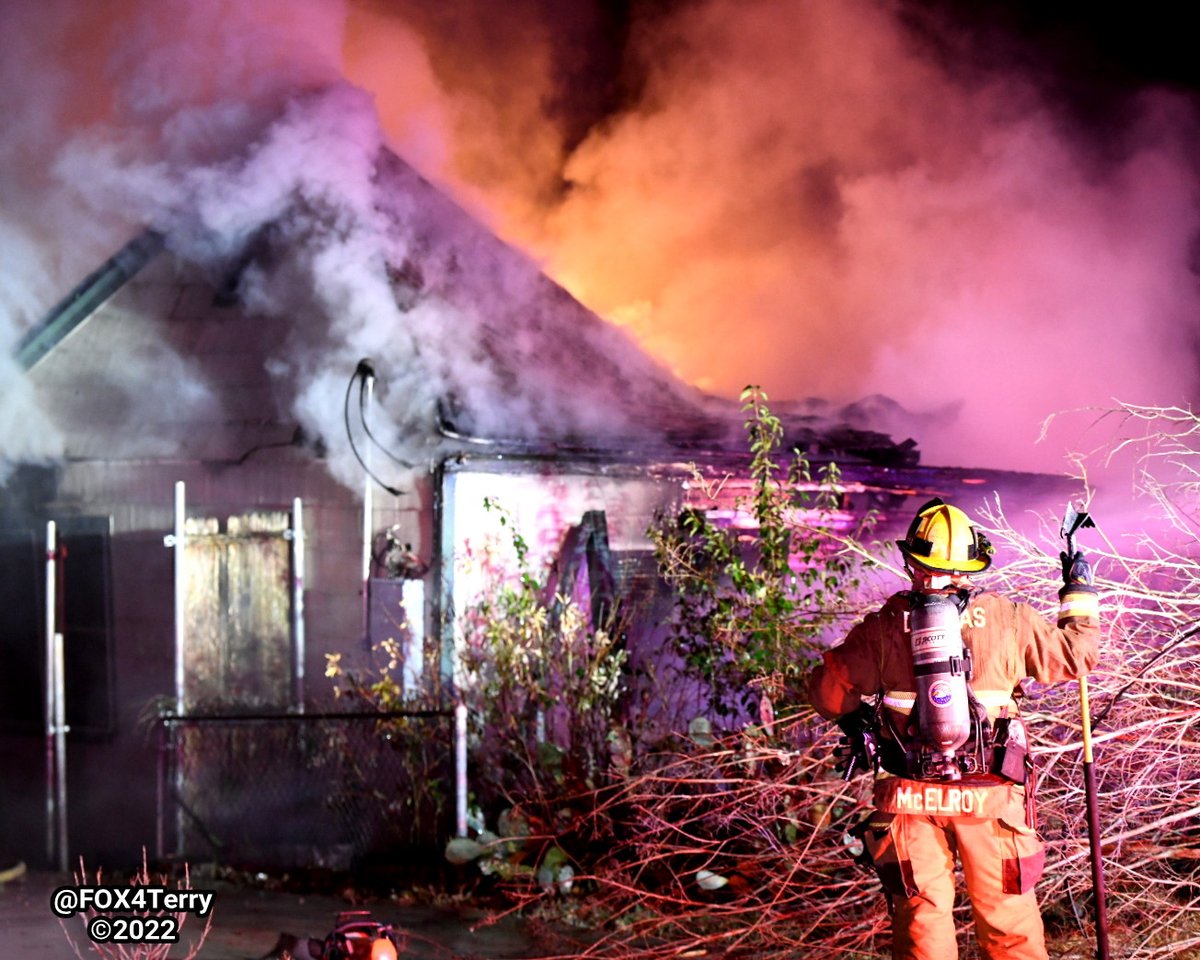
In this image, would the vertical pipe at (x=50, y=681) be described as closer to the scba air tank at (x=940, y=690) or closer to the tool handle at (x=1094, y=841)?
the scba air tank at (x=940, y=690)

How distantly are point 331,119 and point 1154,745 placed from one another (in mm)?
8691

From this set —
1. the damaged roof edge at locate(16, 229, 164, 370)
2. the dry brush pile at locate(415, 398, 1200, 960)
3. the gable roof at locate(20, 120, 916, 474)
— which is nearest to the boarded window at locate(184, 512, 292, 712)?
the gable roof at locate(20, 120, 916, 474)

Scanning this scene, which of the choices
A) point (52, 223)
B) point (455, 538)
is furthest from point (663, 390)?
point (52, 223)

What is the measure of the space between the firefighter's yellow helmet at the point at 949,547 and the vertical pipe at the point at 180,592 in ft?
24.1

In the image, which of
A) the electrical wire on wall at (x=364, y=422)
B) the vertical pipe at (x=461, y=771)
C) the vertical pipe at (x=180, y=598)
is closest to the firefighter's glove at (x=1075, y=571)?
the vertical pipe at (x=461, y=771)

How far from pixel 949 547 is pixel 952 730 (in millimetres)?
626

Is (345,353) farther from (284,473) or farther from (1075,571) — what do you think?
(1075,571)

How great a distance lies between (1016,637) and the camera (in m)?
4.05

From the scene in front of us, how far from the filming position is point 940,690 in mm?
3898

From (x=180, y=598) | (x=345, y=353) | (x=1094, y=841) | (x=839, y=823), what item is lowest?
(x=839, y=823)

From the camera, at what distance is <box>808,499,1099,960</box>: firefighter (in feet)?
12.9

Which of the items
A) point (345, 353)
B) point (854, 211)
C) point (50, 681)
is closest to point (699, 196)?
point (854, 211)

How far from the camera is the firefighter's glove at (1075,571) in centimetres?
402

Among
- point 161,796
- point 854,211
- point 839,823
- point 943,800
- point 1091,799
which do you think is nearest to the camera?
point 943,800
